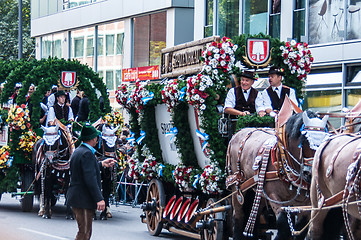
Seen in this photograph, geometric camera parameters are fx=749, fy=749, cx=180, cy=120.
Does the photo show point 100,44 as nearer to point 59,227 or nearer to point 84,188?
point 59,227

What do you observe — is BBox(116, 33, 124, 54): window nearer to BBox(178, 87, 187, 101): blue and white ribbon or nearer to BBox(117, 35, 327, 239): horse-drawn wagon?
BBox(117, 35, 327, 239): horse-drawn wagon

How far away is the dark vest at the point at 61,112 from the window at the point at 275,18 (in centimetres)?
853

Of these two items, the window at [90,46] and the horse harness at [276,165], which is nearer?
the horse harness at [276,165]

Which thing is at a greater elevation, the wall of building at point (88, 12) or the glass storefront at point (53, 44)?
the wall of building at point (88, 12)

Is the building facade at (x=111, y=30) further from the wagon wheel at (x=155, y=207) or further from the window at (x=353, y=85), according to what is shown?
the wagon wheel at (x=155, y=207)

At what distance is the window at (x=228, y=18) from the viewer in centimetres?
2539

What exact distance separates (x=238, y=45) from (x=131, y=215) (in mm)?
7208

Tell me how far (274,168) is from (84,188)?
2.37 meters

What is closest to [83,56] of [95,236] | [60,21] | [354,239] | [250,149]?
[60,21]

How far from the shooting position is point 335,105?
20.8 meters

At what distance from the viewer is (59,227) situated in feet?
46.7

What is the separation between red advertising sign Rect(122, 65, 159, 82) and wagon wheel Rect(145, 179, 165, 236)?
17.9 metres

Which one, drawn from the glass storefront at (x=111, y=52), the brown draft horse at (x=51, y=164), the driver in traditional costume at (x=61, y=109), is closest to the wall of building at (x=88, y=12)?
the glass storefront at (x=111, y=52)

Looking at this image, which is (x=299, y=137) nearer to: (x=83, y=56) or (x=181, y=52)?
(x=181, y=52)
